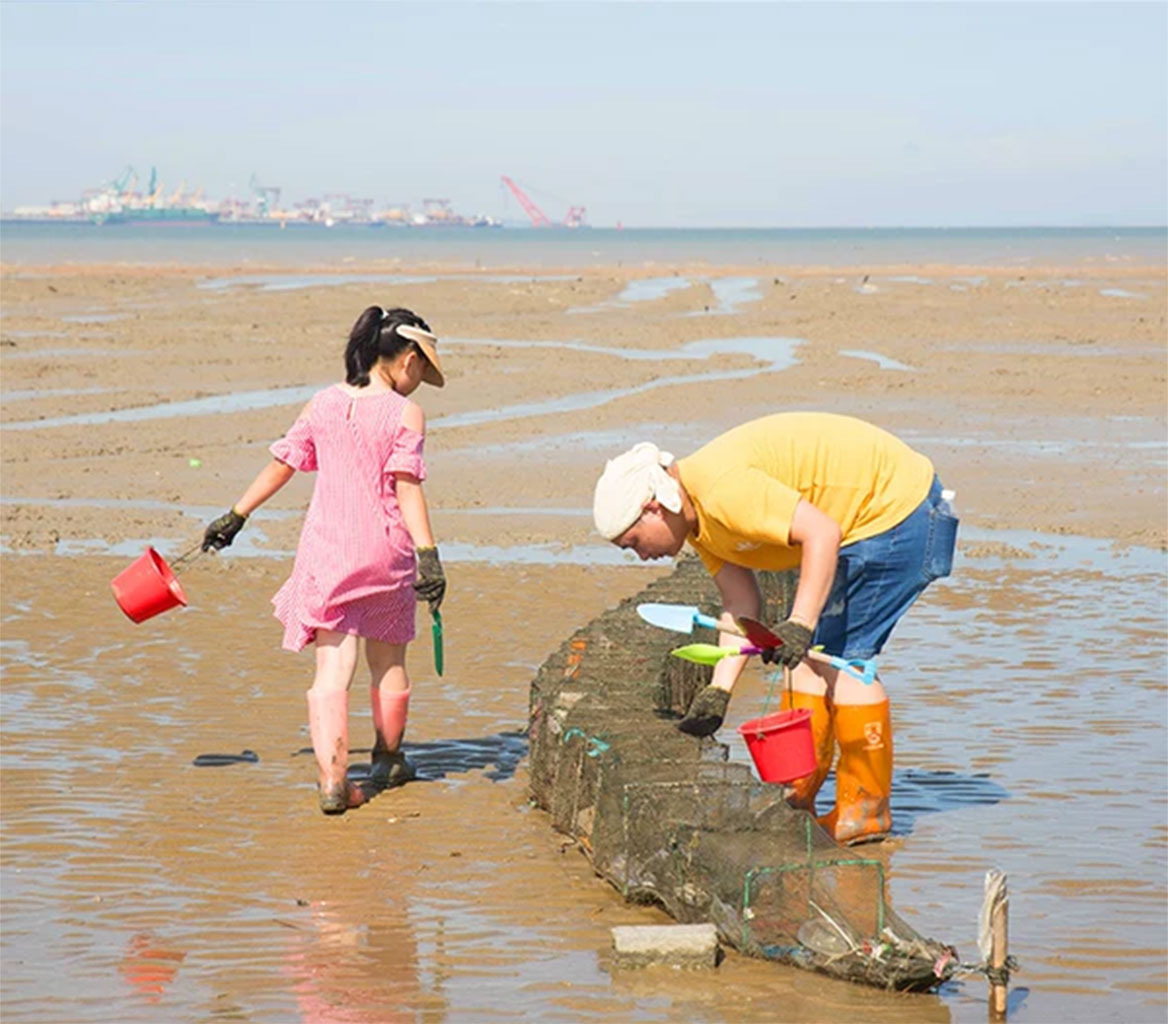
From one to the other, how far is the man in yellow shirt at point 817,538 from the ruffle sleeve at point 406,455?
1330 millimetres

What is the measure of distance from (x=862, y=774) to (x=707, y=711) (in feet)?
2.41

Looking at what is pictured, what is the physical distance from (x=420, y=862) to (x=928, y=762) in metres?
2.32

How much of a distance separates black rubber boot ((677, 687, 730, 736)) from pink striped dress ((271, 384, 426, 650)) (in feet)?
5.10

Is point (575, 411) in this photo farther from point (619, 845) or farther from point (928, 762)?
point (619, 845)

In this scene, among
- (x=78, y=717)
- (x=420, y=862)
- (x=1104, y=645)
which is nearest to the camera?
(x=420, y=862)

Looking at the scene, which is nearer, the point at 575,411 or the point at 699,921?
the point at 699,921

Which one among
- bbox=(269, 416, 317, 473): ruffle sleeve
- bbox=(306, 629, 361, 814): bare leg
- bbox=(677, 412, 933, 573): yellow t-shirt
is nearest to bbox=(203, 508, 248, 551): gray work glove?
bbox=(269, 416, 317, 473): ruffle sleeve

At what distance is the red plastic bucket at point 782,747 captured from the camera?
5785 mm

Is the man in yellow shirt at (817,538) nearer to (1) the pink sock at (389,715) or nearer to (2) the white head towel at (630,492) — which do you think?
(2) the white head towel at (630,492)

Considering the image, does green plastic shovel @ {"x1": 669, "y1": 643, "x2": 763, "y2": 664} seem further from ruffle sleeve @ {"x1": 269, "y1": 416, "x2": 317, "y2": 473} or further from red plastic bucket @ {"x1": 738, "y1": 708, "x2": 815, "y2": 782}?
ruffle sleeve @ {"x1": 269, "y1": 416, "x2": 317, "y2": 473}

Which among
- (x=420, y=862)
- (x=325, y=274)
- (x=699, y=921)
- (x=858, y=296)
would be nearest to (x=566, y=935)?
(x=699, y=921)

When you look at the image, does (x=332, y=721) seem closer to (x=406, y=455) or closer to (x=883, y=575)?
(x=406, y=455)

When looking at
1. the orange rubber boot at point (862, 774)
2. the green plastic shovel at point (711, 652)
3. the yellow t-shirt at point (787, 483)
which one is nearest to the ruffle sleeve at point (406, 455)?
the yellow t-shirt at point (787, 483)

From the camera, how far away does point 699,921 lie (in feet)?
18.8
